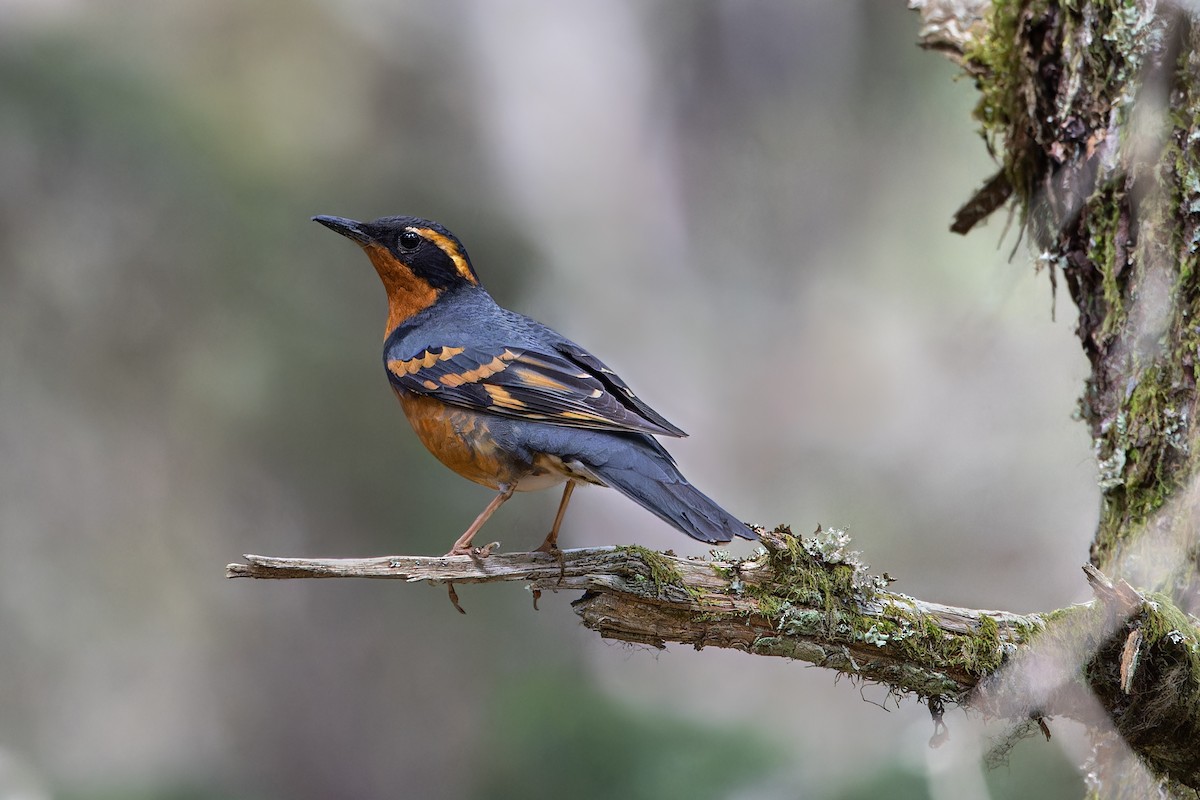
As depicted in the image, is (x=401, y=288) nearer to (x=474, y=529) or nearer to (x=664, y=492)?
(x=474, y=529)

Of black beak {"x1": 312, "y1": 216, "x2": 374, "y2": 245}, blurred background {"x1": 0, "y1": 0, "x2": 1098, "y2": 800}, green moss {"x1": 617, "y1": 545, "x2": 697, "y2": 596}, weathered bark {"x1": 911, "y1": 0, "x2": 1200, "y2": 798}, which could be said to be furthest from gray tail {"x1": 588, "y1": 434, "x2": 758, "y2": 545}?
blurred background {"x1": 0, "y1": 0, "x2": 1098, "y2": 800}

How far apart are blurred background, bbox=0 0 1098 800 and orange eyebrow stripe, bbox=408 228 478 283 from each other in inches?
42.1

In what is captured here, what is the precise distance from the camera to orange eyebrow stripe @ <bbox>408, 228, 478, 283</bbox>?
449cm

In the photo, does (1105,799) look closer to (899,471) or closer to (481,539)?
(899,471)

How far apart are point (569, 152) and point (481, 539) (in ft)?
8.53

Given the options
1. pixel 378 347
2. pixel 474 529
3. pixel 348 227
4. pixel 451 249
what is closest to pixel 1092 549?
pixel 474 529

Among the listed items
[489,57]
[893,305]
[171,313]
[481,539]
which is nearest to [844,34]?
[893,305]

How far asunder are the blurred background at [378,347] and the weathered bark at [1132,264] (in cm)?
109

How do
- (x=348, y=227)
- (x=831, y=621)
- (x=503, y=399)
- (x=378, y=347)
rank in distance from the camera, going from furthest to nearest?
(x=378, y=347) → (x=348, y=227) → (x=503, y=399) → (x=831, y=621)

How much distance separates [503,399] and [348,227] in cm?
114

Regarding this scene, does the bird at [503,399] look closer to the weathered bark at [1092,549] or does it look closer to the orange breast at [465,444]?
the orange breast at [465,444]

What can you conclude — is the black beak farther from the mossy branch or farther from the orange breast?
the mossy branch

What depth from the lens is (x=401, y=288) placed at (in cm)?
457

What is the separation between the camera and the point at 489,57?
6508mm
